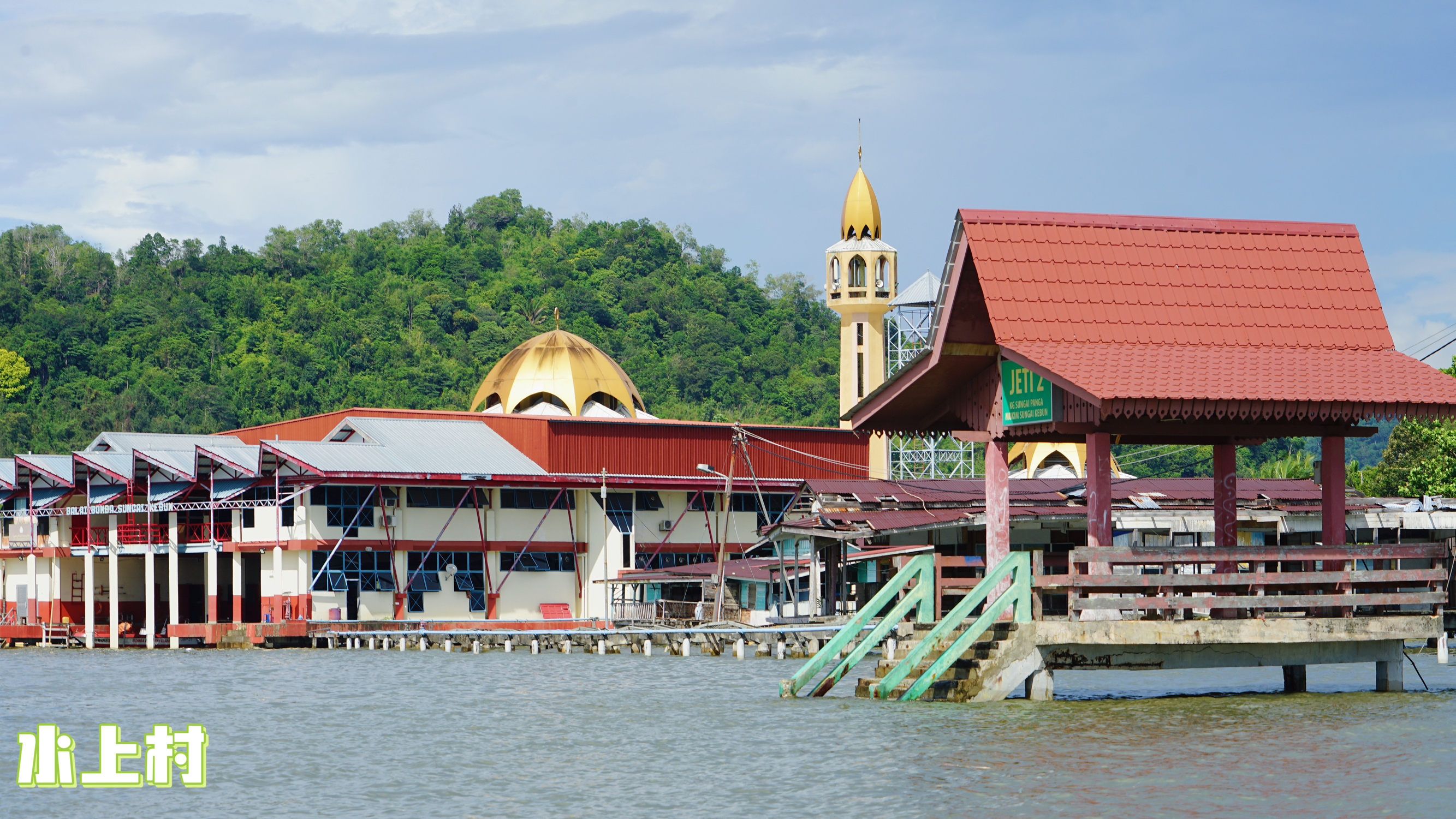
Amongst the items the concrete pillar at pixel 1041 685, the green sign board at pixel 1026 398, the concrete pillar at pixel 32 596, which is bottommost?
the concrete pillar at pixel 32 596

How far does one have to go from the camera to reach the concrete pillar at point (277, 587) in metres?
69.9

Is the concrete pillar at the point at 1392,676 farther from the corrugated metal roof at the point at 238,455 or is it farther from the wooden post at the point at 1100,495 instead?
the corrugated metal roof at the point at 238,455

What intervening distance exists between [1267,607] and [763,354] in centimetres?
12985

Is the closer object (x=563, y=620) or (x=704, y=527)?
(x=563, y=620)

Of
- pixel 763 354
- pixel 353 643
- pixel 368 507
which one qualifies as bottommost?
pixel 353 643

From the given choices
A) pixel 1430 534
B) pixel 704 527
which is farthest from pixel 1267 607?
pixel 704 527

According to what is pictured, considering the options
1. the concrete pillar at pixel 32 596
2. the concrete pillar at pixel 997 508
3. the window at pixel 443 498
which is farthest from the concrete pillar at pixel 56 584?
the concrete pillar at pixel 997 508

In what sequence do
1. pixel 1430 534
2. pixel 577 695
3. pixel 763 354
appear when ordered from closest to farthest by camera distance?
pixel 577 695
pixel 1430 534
pixel 763 354

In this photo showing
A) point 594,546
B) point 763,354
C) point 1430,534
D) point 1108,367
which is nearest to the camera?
point 1108,367

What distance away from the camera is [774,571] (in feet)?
201

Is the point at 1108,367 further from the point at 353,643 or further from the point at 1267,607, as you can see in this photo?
the point at 353,643

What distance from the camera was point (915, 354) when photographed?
296ft

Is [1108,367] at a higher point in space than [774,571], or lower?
higher

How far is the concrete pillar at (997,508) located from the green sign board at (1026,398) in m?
0.61
